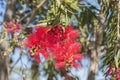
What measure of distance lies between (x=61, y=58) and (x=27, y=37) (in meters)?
0.43

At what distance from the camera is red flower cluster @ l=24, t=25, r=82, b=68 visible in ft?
8.52

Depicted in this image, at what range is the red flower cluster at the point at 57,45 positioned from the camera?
260 centimetres

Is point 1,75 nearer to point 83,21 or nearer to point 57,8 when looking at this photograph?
point 83,21

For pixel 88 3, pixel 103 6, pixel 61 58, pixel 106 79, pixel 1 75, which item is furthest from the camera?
pixel 1 75

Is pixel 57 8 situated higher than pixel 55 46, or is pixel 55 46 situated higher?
pixel 57 8

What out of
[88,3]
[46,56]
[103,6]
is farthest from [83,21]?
[46,56]

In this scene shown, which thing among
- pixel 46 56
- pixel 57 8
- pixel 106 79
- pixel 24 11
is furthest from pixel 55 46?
pixel 24 11

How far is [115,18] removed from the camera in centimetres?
309

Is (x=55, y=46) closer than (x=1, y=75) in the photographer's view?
Yes

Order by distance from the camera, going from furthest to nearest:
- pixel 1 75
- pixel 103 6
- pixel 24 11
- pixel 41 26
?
1. pixel 24 11
2. pixel 1 75
3. pixel 103 6
4. pixel 41 26

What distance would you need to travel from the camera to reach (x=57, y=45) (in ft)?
8.61

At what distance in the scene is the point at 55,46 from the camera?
2.64 m

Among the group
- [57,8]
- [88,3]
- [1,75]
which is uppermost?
[57,8]

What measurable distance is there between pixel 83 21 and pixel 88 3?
0.25 m
